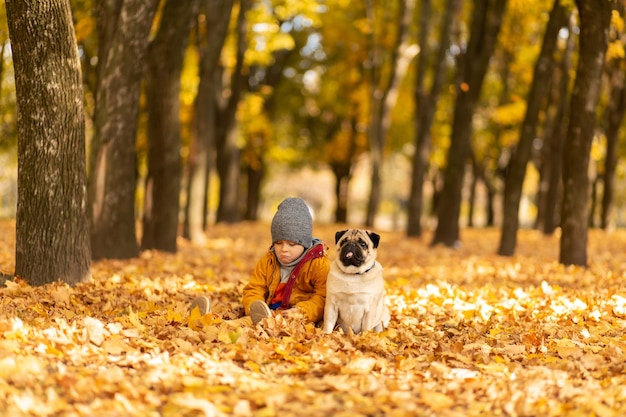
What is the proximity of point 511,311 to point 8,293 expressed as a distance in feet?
16.3

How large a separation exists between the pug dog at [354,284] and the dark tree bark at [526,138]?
29.7ft

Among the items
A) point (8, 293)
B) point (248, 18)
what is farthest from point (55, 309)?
point (248, 18)

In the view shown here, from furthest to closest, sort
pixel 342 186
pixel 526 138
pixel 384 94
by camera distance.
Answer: pixel 342 186 < pixel 384 94 < pixel 526 138

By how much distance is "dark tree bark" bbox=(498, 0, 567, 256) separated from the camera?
45.1 ft

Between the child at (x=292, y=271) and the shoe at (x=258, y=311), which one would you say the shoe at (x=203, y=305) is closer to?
the child at (x=292, y=271)

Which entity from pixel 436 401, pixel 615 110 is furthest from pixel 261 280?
pixel 615 110

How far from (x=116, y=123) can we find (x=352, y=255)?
5.38 meters

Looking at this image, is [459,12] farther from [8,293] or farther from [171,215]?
[8,293]

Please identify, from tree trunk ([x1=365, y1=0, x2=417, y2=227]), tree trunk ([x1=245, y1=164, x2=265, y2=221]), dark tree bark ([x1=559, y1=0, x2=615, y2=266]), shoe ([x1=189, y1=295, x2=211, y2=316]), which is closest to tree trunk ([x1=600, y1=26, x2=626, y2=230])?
tree trunk ([x1=365, y1=0, x2=417, y2=227])

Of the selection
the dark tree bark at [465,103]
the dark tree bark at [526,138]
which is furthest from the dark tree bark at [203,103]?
the dark tree bark at [526,138]

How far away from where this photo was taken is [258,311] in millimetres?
5660

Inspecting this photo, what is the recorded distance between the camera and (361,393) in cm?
427

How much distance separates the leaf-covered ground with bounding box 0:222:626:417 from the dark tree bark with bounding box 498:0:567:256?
5541 mm

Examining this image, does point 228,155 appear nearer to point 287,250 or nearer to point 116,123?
point 116,123
